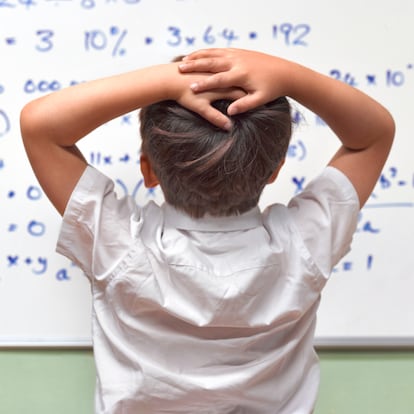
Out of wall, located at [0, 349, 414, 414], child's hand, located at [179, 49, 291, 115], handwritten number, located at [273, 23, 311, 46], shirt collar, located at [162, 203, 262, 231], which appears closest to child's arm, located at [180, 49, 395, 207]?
child's hand, located at [179, 49, 291, 115]

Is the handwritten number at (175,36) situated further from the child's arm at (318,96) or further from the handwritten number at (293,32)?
the child's arm at (318,96)

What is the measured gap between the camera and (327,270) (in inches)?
26.3

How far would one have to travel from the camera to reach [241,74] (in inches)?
23.2

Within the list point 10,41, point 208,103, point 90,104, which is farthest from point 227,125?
point 10,41

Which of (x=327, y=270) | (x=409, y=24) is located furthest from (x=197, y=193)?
(x=409, y=24)

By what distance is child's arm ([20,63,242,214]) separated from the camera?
0.59 meters

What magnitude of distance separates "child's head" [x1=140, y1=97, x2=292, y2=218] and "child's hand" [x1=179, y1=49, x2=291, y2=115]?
19 millimetres

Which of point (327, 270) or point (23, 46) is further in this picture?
point (23, 46)

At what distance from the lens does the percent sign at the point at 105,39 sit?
862mm

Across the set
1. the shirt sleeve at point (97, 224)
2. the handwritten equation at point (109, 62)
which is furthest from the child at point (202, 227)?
the handwritten equation at point (109, 62)

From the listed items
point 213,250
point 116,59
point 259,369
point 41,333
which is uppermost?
point 116,59

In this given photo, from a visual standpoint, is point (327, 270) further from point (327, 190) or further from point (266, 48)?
point (266, 48)

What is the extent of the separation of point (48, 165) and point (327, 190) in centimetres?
29

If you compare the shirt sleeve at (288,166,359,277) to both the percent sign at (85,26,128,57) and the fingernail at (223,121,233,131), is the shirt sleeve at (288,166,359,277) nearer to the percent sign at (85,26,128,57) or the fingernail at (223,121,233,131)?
the fingernail at (223,121,233,131)
